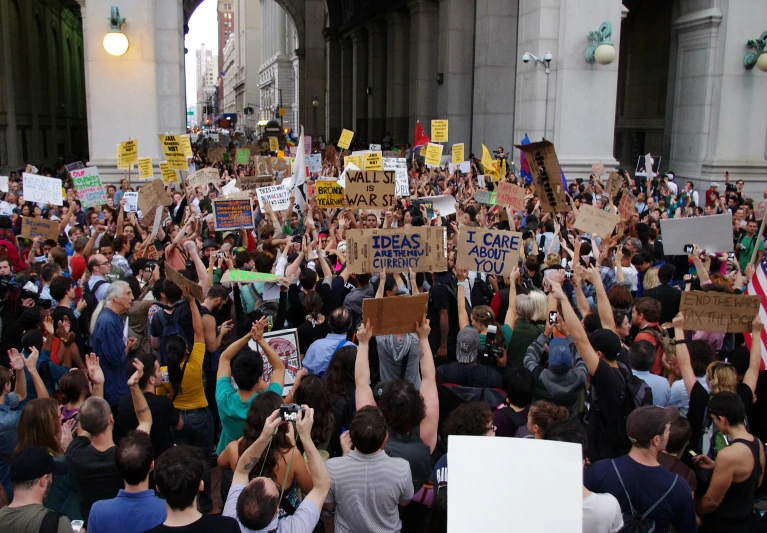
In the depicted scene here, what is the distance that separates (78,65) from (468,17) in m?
32.1

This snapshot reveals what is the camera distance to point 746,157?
22.1 m

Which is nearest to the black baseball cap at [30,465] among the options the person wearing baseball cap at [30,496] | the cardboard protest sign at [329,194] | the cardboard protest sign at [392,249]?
the person wearing baseball cap at [30,496]

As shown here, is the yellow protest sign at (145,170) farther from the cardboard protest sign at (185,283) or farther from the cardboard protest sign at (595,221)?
the cardboard protest sign at (185,283)

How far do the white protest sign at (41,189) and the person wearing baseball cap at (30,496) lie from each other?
9.13 m

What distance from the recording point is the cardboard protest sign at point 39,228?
1008 centimetres

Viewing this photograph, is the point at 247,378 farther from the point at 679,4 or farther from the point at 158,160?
the point at 679,4

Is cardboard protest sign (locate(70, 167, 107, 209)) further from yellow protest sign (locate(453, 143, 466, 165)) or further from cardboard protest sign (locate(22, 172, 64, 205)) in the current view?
yellow protest sign (locate(453, 143, 466, 165))

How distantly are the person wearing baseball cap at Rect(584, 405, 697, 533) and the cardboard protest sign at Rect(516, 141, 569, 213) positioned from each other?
22.4 ft

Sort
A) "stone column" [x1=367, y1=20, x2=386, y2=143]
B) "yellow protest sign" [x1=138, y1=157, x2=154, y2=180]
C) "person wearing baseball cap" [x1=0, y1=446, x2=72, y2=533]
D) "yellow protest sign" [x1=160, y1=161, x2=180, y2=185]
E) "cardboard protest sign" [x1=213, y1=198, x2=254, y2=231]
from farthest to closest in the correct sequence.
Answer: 1. "stone column" [x1=367, y1=20, x2=386, y2=143]
2. "yellow protest sign" [x1=138, y1=157, x2=154, y2=180]
3. "yellow protest sign" [x1=160, y1=161, x2=180, y2=185]
4. "cardboard protest sign" [x1=213, y1=198, x2=254, y2=231]
5. "person wearing baseball cap" [x1=0, y1=446, x2=72, y2=533]

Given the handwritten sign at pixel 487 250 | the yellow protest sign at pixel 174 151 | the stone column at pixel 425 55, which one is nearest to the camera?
the handwritten sign at pixel 487 250

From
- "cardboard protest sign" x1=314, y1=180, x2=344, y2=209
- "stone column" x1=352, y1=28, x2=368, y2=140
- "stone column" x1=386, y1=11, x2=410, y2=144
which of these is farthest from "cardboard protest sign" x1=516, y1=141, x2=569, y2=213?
"stone column" x1=352, y1=28, x2=368, y2=140

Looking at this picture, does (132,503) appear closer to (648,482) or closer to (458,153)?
(648,482)

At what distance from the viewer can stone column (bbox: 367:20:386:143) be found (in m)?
38.5

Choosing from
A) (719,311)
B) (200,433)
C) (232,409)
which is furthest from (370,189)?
(232,409)
